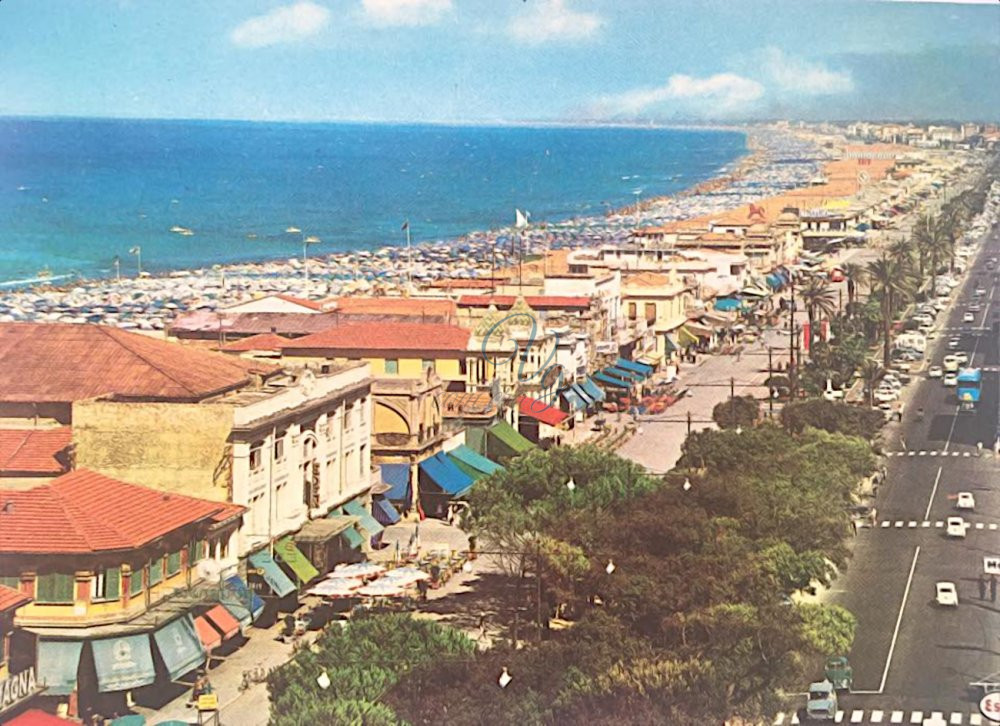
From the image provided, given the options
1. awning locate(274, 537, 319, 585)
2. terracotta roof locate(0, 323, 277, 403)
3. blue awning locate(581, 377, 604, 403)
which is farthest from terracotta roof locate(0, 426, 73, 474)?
blue awning locate(581, 377, 604, 403)

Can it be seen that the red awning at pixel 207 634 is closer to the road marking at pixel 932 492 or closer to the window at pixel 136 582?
the window at pixel 136 582

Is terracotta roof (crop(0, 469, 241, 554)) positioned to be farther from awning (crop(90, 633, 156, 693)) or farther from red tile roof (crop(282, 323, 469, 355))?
red tile roof (crop(282, 323, 469, 355))

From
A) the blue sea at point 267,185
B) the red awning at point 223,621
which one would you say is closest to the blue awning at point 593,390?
the blue sea at point 267,185

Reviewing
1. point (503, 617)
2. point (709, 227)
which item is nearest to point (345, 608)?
point (503, 617)

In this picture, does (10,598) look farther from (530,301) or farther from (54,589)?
(530,301)

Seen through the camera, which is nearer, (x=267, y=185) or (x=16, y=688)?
(x=16, y=688)

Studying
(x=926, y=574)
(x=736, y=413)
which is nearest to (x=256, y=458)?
(x=926, y=574)
